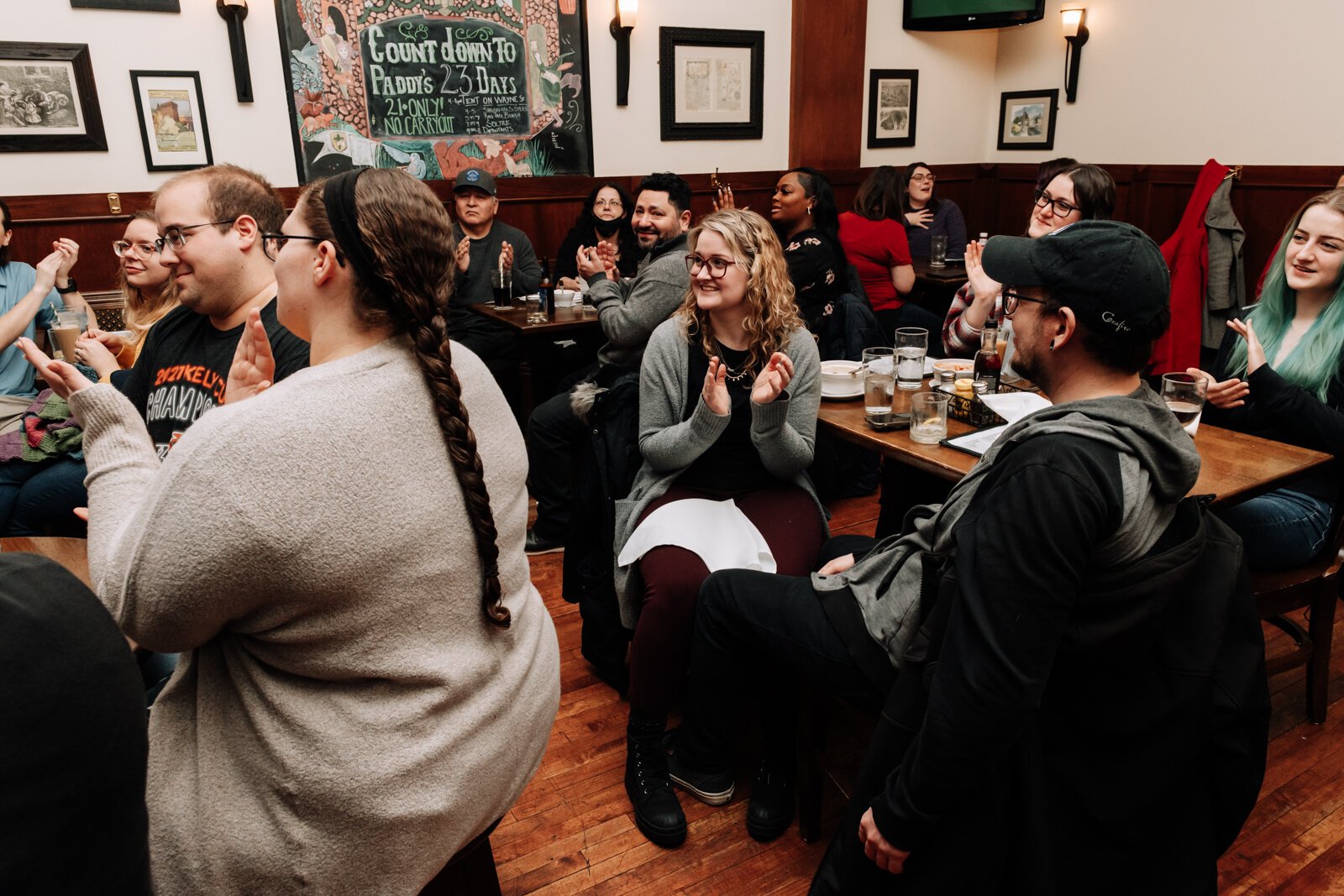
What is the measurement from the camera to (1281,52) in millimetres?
5086

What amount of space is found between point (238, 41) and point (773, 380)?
3931 millimetres

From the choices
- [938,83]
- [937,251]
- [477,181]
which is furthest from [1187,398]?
[938,83]

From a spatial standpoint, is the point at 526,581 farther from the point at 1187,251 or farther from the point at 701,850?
the point at 1187,251

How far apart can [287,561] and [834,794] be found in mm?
1614

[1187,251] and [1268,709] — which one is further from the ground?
[1187,251]

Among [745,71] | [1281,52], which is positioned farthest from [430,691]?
[1281,52]

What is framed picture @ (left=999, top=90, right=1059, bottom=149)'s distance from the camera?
6.63 metres

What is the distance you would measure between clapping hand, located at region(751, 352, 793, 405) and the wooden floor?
2.60 ft

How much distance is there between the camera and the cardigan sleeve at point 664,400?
232 centimetres

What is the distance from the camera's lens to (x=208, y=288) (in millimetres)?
1945

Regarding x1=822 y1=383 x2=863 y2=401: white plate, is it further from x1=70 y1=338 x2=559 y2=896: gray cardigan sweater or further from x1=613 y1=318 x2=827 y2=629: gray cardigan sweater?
x1=70 y1=338 x2=559 y2=896: gray cardigan sweater

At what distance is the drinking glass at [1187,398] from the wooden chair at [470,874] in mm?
1754

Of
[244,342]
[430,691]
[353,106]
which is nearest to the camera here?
[430,691]

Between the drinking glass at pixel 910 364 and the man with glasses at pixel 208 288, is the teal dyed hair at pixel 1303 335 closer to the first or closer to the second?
the drinking glass at pixel 910 364
